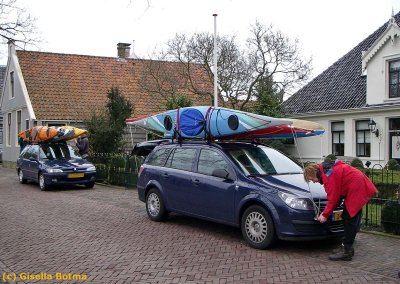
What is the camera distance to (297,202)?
698cm


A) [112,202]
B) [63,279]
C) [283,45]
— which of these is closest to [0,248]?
[63,279]

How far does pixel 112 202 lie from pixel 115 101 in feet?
27.8

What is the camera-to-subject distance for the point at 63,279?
5.98 meters

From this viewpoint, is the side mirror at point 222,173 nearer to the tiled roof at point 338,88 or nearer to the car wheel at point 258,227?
the car wheel at point 258,227

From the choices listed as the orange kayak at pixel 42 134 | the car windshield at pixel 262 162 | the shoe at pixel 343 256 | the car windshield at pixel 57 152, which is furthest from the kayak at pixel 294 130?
the orange kayak at pixel 42 134

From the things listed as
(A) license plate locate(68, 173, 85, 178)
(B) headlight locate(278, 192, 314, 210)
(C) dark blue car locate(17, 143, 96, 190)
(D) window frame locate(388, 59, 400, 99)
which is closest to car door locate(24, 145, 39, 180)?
(C) dark blue car locate(17, 143, 96, 190)

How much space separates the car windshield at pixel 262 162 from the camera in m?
7.98

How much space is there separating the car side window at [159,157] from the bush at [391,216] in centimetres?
433

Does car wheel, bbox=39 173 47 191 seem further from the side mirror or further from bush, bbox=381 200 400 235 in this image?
bush, bbox=381 200 400 235

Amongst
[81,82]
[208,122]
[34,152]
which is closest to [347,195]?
[208,122]

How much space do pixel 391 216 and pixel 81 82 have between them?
75.5ft

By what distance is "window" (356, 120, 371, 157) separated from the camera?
73.0 ft

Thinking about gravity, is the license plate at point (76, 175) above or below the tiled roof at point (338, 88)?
below

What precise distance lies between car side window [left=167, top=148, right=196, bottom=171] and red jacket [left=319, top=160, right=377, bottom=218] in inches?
120
